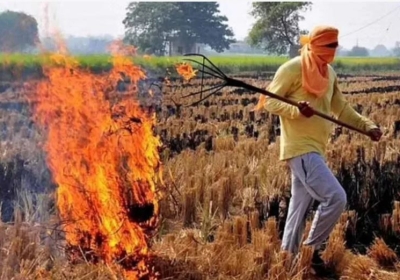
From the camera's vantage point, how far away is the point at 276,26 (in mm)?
43750

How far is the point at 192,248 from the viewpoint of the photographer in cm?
428

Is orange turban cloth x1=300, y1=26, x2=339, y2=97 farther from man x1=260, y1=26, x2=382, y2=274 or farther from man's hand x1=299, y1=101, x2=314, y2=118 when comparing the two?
man's hand x1=299, y1=101, x2=314, y2=118

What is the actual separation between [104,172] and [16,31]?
5.22 m

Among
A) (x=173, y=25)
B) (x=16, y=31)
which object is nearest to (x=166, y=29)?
(x=173, y=25)

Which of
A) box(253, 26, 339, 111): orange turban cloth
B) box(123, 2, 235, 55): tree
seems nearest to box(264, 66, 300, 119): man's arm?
box(253, 26, 339, 111): orange turban cloth

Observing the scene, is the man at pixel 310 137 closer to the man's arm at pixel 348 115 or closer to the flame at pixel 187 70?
the man's arm at pixel 348 115

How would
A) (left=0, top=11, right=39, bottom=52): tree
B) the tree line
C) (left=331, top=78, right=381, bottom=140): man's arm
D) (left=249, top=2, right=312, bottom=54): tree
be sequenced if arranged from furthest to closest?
(left=249, top=2, right=312, bottom=54): tree < the tree line < (left=0, top=11, right=39, bottom=52): tree < (left=331, top=78, right=381, bottom=140): man's arm

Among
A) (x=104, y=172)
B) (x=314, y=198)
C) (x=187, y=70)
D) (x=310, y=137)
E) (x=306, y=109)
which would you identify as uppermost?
(x=187, y=70)

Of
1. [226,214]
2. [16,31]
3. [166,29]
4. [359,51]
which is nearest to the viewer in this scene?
[226,214]

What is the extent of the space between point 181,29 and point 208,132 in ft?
48.9

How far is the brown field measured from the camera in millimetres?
4090

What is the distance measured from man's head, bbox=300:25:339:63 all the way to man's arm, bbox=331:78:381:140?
39 centimetres

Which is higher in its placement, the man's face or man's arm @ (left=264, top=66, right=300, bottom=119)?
the man's face

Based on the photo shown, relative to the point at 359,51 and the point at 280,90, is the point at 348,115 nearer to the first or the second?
the point at 280,90
